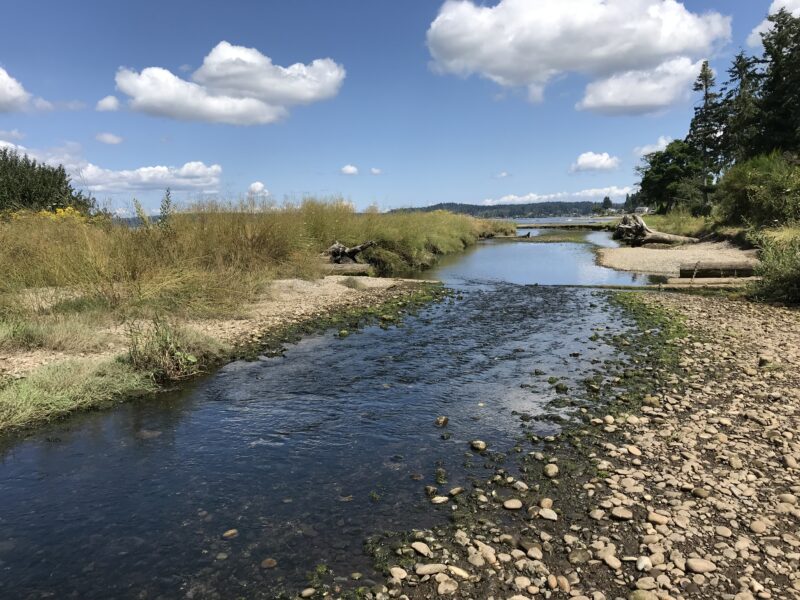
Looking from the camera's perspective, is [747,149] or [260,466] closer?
[260,466]

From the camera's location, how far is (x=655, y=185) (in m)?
75.2

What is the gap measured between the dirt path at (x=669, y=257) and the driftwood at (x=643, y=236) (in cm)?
294

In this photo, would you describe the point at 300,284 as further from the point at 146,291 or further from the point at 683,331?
the point at 683,331

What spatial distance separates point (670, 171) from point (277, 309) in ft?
235

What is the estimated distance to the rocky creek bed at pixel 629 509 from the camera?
391 centimetres

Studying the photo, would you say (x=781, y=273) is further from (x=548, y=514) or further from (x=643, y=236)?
(x=643, y=236)

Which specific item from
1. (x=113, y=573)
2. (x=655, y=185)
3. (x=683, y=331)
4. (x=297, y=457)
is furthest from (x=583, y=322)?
(x=655, y=185)

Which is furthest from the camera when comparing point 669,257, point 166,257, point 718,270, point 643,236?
point 643,236

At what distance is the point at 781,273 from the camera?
1446 cm

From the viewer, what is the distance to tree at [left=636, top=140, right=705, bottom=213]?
68312mm

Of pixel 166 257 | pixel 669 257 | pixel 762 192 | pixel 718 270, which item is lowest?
pixel 669 257

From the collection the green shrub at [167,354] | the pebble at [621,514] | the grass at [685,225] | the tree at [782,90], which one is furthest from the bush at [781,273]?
the tree at [782,90]

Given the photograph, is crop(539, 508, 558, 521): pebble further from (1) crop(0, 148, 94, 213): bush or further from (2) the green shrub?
(1) crop(0, 148, 94, 213): bush

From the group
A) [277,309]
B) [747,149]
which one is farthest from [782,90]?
[277,309]
